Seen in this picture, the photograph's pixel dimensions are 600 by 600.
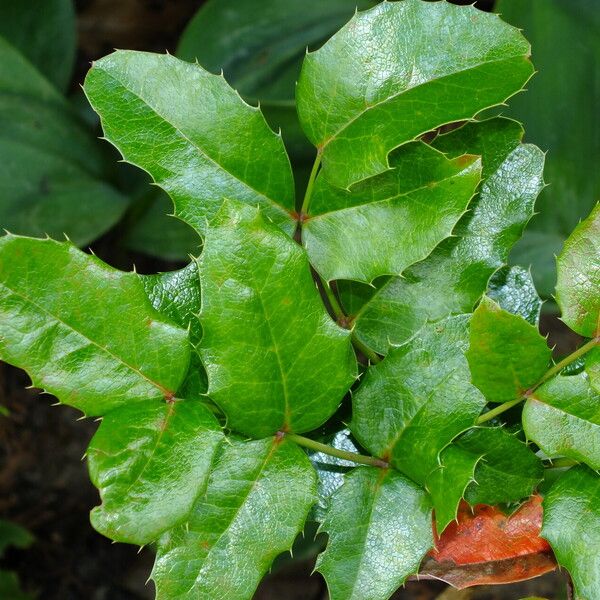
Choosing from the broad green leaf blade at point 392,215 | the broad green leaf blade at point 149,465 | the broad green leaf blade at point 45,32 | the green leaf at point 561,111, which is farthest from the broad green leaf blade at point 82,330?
the broad green leaf blade at point 45,32

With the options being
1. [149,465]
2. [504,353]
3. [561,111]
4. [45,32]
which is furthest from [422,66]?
[45,32]

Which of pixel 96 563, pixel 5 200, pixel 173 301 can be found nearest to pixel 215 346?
pixel 173 301

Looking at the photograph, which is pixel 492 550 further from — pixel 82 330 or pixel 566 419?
pixel 82 330

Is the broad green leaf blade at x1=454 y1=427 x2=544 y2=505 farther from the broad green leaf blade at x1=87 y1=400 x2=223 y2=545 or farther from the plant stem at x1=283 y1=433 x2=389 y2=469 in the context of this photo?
the broad green leaf blade at x1=87 y1=400 x2=223 y2=545

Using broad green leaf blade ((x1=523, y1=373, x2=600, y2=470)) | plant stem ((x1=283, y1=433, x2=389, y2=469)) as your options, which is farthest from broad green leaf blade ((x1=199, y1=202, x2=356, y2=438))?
broad green leaf blade ((x1=523, y1=373, x2=600, y2=470))

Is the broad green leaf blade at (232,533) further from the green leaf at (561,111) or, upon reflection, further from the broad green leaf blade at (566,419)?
the green leaf at (561,111)
